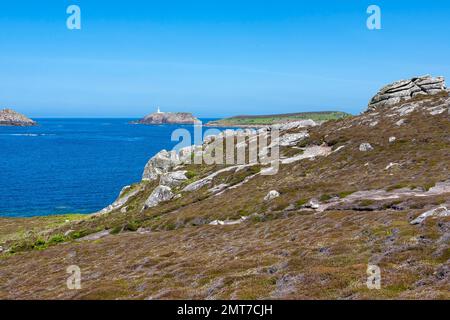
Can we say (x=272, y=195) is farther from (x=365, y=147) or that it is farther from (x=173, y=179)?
(x=173, y=179)

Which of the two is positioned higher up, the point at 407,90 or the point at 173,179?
the point at 407,90

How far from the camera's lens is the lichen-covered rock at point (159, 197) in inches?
2758

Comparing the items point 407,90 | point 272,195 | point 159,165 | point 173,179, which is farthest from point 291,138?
point 272,195

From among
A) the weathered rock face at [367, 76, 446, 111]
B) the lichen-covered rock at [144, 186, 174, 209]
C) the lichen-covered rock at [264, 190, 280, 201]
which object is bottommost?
the lichen-covered rock at [144, 186, 174, 209]

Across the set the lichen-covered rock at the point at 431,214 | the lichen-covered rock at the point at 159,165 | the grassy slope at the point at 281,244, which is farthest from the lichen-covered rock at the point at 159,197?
the lichen-covered rock at the point at 431,214

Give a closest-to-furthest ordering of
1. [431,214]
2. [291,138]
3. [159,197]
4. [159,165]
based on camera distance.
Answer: [431,214]
[159,197]
[291,138]
[159,165]

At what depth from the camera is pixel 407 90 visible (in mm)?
101188

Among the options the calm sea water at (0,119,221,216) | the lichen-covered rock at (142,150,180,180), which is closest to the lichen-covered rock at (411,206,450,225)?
the lichen-covered rock at (142,150,180,180)

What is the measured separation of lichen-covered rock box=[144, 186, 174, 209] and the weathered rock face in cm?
5840

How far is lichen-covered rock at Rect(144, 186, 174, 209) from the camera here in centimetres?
7006

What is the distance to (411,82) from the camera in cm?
10269

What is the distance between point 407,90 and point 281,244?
84.9 meters

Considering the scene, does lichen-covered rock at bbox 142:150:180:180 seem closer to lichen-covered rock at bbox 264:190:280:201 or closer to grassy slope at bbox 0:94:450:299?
grassy slope at bbox 0:94:450:299
